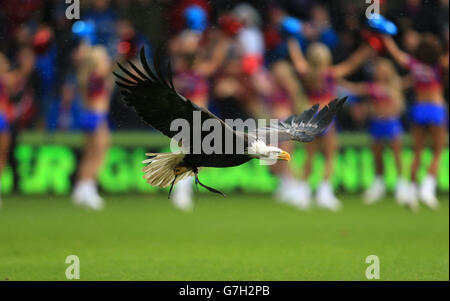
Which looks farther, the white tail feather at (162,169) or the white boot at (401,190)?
the white boot at (401,190)

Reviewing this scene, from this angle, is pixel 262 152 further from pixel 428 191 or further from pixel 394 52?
pixel 428 191

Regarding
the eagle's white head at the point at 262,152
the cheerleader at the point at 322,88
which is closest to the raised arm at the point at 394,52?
the cheerleader at the point at 322,88

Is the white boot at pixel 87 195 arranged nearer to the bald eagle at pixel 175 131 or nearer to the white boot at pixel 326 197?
the white boot at pixel 326 197

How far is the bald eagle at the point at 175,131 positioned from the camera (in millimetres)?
6035

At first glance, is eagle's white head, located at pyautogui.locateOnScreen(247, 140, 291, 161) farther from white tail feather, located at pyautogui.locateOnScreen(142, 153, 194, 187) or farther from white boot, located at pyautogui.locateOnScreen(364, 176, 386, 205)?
white boot, located at pyautogui.locateOnScreen(364, 176, 386, 205)

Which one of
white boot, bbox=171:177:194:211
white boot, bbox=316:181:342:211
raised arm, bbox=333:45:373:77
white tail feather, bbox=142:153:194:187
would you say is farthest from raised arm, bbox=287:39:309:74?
white tail feather, bbox=142:153:194:187

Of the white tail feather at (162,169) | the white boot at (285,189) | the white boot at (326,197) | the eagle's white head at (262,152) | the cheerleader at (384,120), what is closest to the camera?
the eagle's white head at (262,152)

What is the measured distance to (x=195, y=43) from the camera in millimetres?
12172

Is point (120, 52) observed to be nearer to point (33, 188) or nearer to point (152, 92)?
point (33, 188)

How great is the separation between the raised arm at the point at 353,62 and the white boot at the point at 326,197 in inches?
69.2

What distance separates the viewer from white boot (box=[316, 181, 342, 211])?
41.0ft

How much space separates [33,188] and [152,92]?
794 cm

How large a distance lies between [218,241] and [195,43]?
149 inches
